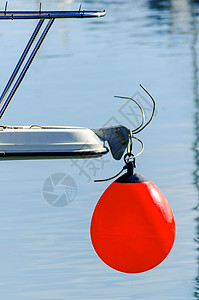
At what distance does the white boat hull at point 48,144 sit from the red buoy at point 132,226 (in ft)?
0.80

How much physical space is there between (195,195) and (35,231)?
5.96 feet

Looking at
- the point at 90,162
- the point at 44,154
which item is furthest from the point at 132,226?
the point at 90,162

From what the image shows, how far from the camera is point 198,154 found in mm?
11086

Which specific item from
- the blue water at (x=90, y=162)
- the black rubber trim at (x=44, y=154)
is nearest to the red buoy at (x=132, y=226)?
the black rubber trim at (x=44, y=154)

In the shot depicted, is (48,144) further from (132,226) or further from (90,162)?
(90,162)

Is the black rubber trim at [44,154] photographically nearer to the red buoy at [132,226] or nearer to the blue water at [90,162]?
the red buoy at [132,226]

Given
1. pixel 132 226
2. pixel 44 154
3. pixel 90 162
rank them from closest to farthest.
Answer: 1. pixel 132 226
2. pixel 44 154
3. pixel 90 162

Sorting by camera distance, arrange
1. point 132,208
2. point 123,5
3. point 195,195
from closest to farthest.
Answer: point 132,208
point 195,195
point 123,5

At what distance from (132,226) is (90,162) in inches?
188

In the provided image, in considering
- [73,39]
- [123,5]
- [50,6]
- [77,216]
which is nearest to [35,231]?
[77,216]

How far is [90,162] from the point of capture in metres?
9.52

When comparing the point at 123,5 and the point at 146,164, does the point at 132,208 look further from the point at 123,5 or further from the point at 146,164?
the point at 123,5

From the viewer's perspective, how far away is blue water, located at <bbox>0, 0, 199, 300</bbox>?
780 centimetres

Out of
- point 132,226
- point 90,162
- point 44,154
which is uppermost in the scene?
point 44,154
